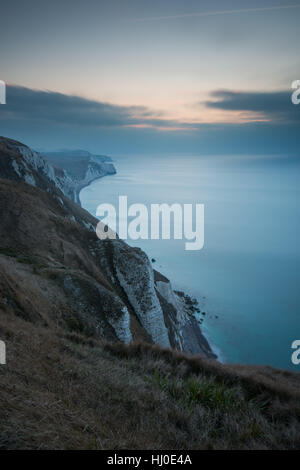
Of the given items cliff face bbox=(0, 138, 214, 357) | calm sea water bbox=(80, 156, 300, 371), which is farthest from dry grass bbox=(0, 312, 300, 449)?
calm sea water bbox=(80, 156, 300, 371)

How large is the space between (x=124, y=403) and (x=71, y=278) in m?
15.7

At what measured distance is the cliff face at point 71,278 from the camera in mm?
15399

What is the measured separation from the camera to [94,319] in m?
20.3

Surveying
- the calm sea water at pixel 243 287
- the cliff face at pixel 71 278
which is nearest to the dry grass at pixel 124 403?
the cliff face at pixel 71 278

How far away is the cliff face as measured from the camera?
15399 millimetres

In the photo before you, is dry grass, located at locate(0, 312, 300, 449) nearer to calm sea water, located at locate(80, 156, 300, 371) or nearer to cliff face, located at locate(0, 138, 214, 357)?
cliff face, located at locate(0, 138, 214, 357)

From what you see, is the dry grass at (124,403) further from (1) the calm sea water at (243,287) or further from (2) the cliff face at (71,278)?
(1) the calm sea water at (243,287)

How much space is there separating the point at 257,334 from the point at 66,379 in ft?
301

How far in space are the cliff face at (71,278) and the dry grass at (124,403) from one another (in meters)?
5.03

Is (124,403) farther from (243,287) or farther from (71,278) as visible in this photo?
(243,287)

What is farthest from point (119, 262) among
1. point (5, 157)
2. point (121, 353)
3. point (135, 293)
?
point (5, 157)

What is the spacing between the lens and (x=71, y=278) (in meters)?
21.0

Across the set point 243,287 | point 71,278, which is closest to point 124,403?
point 71,278
